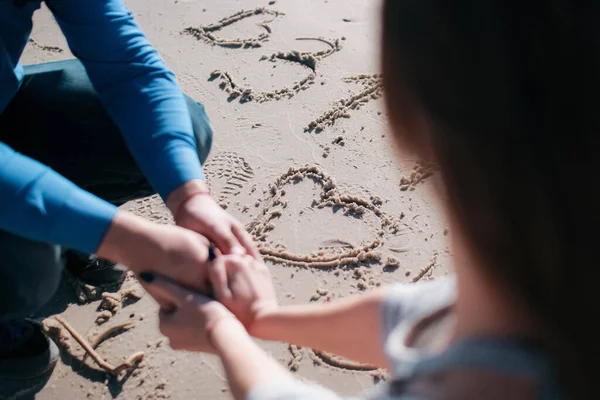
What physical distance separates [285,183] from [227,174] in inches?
7.7

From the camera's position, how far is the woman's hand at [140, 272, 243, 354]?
107 cm

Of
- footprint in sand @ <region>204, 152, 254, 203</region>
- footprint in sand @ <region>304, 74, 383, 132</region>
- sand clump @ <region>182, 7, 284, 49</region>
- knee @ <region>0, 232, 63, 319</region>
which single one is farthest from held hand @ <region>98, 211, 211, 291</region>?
sand clump @ <region>182, 7, 284, 49</region>

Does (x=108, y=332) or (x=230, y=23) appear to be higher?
(x=230, y=23)

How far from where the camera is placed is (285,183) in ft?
6.13

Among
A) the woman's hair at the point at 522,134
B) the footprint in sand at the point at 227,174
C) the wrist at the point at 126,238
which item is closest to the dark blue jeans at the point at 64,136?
the wrist at the point at 126,238

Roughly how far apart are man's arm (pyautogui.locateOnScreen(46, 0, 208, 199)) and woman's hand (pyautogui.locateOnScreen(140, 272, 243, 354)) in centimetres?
24

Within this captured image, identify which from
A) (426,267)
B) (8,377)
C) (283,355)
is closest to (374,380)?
(283,355)

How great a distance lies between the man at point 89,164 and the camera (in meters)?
1.12

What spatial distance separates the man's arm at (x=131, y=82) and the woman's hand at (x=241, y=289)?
23 cm

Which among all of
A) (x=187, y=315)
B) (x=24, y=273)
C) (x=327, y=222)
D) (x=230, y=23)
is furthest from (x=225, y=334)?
(x=230, y=23)

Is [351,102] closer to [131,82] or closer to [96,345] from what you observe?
[131,82]

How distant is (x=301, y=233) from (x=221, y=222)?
1.66ft

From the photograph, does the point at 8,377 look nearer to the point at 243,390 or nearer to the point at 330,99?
the point at 243,390

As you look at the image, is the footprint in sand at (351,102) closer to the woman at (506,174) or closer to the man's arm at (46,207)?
the man's arm at (46,207)
